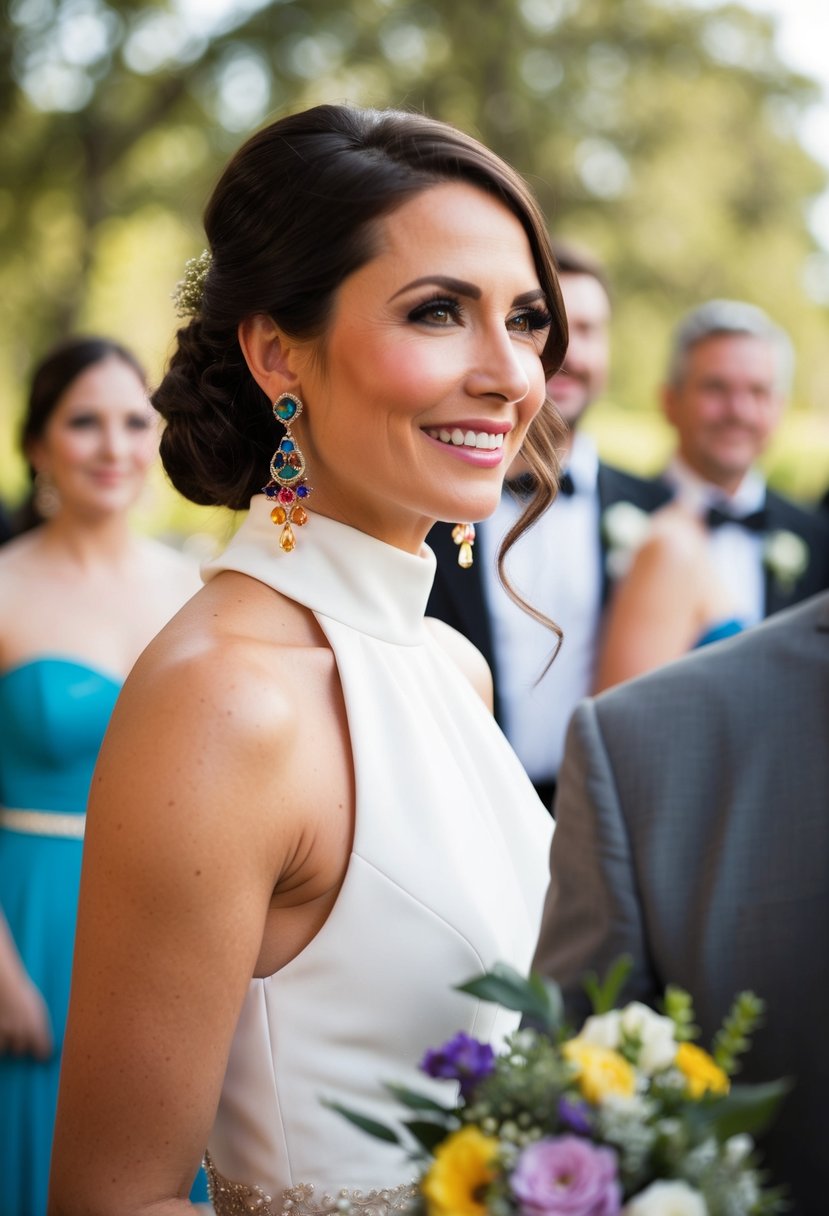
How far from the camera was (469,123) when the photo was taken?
580 inches

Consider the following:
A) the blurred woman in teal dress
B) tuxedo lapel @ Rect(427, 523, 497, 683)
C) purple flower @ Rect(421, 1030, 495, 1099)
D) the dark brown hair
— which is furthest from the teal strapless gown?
purple flower @ Rect(421, 1030, 495, 1099)

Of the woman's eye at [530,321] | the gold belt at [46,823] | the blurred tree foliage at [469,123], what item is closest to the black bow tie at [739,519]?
the gold belt at [46,823]

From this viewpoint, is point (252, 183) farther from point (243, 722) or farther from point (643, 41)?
point (643, 41)

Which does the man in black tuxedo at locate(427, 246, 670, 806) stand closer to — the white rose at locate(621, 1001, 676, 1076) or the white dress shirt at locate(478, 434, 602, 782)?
the white dress shirt at locate(478, 434, 602, 782)

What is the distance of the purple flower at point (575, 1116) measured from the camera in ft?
3.85

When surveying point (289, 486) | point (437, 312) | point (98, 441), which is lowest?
point (289, 486)

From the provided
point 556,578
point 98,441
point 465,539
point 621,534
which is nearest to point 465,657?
point 465,539

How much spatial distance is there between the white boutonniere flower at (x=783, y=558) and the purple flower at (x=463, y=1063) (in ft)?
13.8

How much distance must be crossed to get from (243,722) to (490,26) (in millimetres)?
16095

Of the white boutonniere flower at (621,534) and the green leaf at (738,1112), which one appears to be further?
the white boutonniere flower at (621,534)

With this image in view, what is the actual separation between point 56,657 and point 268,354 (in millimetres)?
2631

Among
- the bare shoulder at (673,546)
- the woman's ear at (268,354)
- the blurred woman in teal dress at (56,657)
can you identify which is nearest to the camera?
the woman's ear at (268,354)

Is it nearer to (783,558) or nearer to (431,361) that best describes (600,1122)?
(431,361)

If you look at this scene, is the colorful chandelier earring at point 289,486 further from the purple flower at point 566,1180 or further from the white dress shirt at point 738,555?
the white dress shirt at point 738,555
